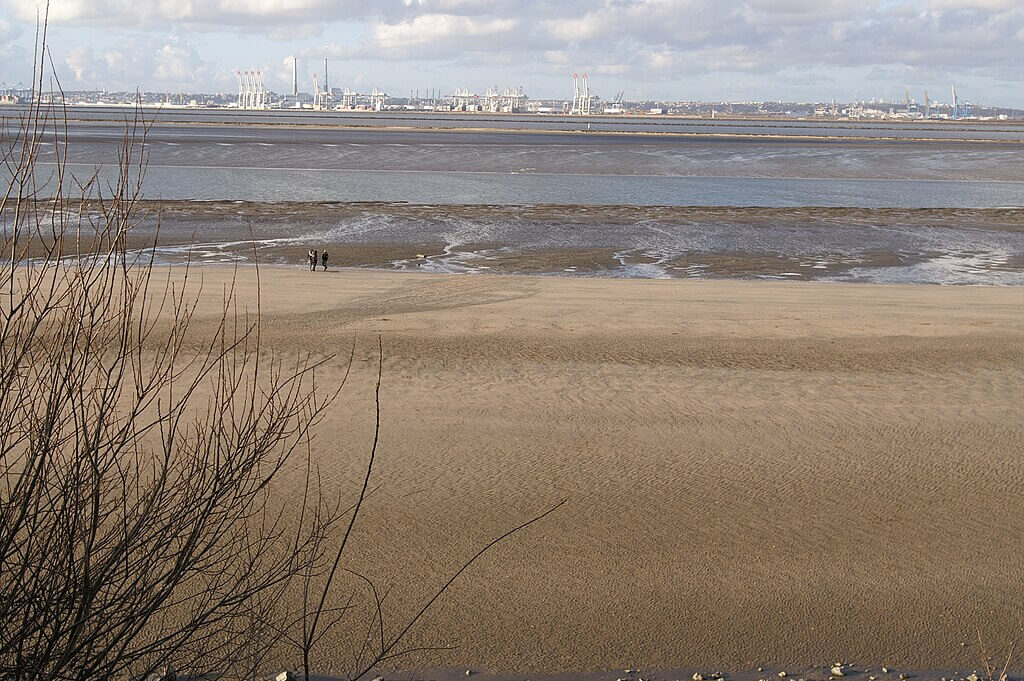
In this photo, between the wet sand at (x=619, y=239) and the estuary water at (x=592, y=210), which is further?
the estuary water at (x=592, y=210)

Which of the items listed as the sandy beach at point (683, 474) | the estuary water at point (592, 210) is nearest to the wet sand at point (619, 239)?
the estuary water at point (592, 210)

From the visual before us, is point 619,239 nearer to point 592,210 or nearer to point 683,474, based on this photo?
point 592,210

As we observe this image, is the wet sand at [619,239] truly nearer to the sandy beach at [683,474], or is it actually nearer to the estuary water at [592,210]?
the estuary water at [592,210]

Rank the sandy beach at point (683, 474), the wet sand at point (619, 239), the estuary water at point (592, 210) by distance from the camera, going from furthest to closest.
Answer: the estuary water at point (592, 210), the wet sand at point (619, 239), the sandy beach at point (683, 474)

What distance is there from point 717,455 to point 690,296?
843 centimetres

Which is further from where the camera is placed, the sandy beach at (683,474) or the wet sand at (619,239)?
the wet sand at (619,239)

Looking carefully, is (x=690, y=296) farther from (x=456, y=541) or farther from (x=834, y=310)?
(x=456, y=541)

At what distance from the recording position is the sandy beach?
7121mm

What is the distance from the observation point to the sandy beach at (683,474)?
23.4 ft

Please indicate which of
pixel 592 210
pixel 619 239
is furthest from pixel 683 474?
pixel 592 210

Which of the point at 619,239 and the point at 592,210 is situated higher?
the point at 592,210

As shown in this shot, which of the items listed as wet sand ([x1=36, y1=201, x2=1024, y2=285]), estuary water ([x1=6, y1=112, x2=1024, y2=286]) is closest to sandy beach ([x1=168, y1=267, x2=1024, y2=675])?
estuary water ([x1=6, y1=112, x2=1024, y2=286])

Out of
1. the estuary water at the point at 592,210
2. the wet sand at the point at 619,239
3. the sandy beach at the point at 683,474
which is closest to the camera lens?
the sandy beach at the point at 683,474

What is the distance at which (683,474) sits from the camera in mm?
9906
